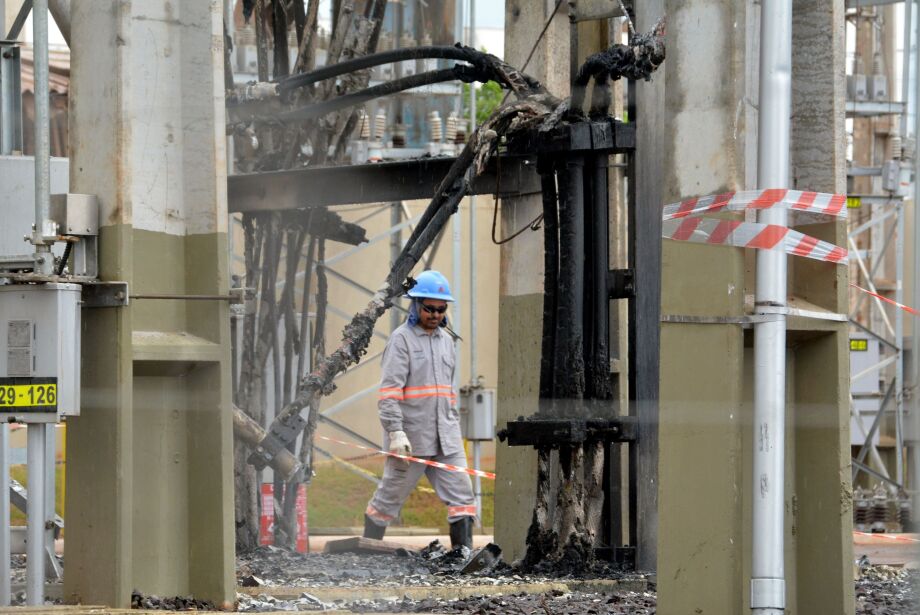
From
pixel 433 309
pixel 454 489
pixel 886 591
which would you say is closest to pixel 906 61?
pixel 433 309

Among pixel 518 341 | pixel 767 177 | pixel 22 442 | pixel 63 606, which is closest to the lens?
pixel 767 177

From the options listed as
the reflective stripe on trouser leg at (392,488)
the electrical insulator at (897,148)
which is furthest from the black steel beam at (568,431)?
the electrical insulator at (897,148)

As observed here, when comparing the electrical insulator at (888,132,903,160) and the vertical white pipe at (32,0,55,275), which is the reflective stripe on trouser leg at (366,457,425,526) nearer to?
the vertical white pipe at (32,0,55,275)

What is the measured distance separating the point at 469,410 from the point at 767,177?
1066 cm

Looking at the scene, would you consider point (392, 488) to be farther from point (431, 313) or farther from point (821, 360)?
point (821, 360)

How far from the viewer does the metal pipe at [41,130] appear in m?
6.12

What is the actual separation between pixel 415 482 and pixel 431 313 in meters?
1.22

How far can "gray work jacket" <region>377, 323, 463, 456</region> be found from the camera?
37.7 feet

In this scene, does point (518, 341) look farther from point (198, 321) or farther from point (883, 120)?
point (883, 120)

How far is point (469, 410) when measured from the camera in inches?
633

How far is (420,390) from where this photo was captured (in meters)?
11.6

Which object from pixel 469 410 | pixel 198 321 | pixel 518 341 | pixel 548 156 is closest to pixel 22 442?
pixel 469 410

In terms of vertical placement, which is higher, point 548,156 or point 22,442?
point 548,156

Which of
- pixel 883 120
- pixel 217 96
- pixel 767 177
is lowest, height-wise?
pixel 767 177
